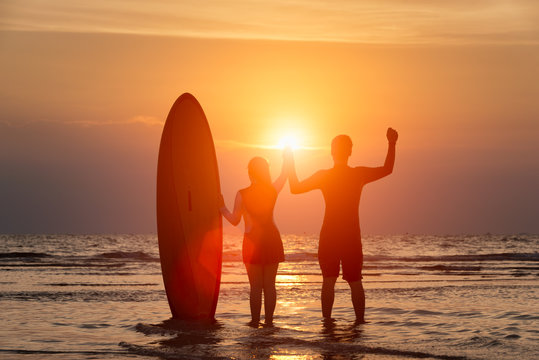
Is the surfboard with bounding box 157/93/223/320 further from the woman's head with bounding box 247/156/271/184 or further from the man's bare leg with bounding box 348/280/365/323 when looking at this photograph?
the man's bare leg with bounding box 348/280/365/323

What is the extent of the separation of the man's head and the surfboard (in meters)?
1.89

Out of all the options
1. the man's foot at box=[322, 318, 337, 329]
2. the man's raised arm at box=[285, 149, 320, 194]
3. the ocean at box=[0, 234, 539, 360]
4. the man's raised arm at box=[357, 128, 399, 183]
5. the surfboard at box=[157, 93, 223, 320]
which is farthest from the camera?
the surfboard at box=[157, 93, 223, 320]

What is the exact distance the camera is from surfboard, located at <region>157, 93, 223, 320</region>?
9.63 meters

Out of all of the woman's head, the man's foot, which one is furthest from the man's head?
the man's foot

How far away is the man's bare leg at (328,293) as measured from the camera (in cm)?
873

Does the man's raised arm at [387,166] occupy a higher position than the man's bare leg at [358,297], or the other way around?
the man's raised arm at [387,166]

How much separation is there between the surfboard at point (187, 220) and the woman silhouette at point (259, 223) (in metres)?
1.03

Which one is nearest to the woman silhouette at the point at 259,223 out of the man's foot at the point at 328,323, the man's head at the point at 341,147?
the man's head at the point at 341,147

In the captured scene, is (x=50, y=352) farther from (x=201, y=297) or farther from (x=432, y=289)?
(x=432, y=289)

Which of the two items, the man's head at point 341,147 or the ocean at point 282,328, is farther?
the man's head at point 341,147

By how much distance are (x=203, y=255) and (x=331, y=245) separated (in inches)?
80.4

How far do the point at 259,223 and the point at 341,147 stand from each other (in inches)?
54.0

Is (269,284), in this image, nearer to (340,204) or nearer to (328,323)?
(328,323)

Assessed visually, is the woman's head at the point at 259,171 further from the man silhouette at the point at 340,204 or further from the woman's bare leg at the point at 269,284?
the woman's bare leg at the point at 269,284
